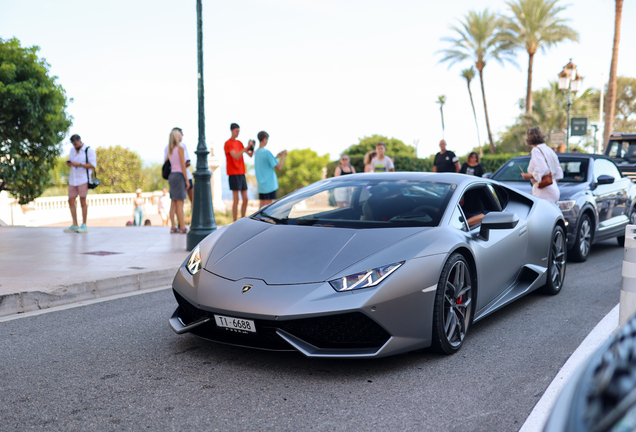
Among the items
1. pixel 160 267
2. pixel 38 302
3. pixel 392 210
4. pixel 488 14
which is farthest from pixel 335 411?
pixel 488 14

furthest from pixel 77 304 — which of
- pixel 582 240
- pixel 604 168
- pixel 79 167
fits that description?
pixel 604 168

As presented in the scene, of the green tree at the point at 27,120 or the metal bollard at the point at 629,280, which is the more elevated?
the green tree at the point at 27,120

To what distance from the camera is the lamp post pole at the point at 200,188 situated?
845 centimetres

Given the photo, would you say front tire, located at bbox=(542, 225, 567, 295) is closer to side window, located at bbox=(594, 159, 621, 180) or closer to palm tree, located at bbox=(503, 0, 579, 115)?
side window, located at bbox=(594, 159, 621, 180)

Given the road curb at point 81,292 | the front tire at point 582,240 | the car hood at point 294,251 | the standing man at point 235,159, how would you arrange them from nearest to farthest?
the car hood at point 294,251
the road curb at point 81,292
the front tire at point 582,240
the standing man at point 235,159

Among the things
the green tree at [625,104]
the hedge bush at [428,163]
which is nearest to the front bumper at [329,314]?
the hedge bush at [428,163]

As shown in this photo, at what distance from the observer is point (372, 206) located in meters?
4.45

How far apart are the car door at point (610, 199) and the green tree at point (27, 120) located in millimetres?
11807

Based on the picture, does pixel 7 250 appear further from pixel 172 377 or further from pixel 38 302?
pixel 172 377

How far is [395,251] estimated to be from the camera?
357 centimetres

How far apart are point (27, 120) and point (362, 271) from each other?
12.7 meters

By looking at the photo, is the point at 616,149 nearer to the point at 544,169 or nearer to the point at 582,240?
the point at 582,240

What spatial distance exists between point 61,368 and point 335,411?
5.99 feet

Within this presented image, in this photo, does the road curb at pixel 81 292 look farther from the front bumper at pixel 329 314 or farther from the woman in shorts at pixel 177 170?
the woman in shorts at pixel 177 170
